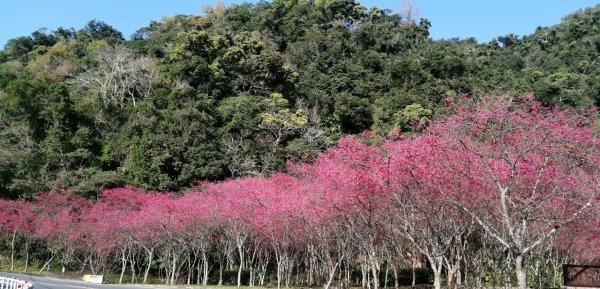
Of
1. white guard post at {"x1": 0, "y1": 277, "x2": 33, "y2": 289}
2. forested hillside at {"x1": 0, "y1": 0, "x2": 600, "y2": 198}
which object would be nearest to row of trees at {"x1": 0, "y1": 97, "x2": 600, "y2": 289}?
forested hillside at {"x1": 0, "y1": 0, "x2": 600, "y2": 198}

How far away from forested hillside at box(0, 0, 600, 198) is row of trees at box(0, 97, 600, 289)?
4510 mm

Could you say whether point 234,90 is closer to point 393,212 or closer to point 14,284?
point 393,212

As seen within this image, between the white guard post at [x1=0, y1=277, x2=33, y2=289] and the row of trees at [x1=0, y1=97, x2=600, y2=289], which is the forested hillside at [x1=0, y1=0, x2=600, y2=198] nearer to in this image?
the row of trees at [x1=0, y1=97, x2=600, y2=289]

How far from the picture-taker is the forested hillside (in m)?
38.2

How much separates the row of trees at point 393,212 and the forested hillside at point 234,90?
4.51 meters

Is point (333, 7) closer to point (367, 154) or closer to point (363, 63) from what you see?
point (363, 63)

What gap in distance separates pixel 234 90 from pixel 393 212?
1316 inches

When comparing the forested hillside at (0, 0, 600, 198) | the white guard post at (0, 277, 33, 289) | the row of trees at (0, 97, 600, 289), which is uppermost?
the forested hillside at (0, 0, 600, 198)

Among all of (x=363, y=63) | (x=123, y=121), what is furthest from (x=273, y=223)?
(x=363, y=63)

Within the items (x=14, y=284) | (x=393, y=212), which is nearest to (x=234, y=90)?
(x=393, y=212)

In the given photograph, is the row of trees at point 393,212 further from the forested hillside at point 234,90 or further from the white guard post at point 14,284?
the white guard post at point 14,284

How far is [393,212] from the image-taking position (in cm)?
1758

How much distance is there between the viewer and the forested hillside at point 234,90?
125ft

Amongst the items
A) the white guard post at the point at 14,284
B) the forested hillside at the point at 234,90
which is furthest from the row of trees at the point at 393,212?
the white guard post at the point at 14,284
